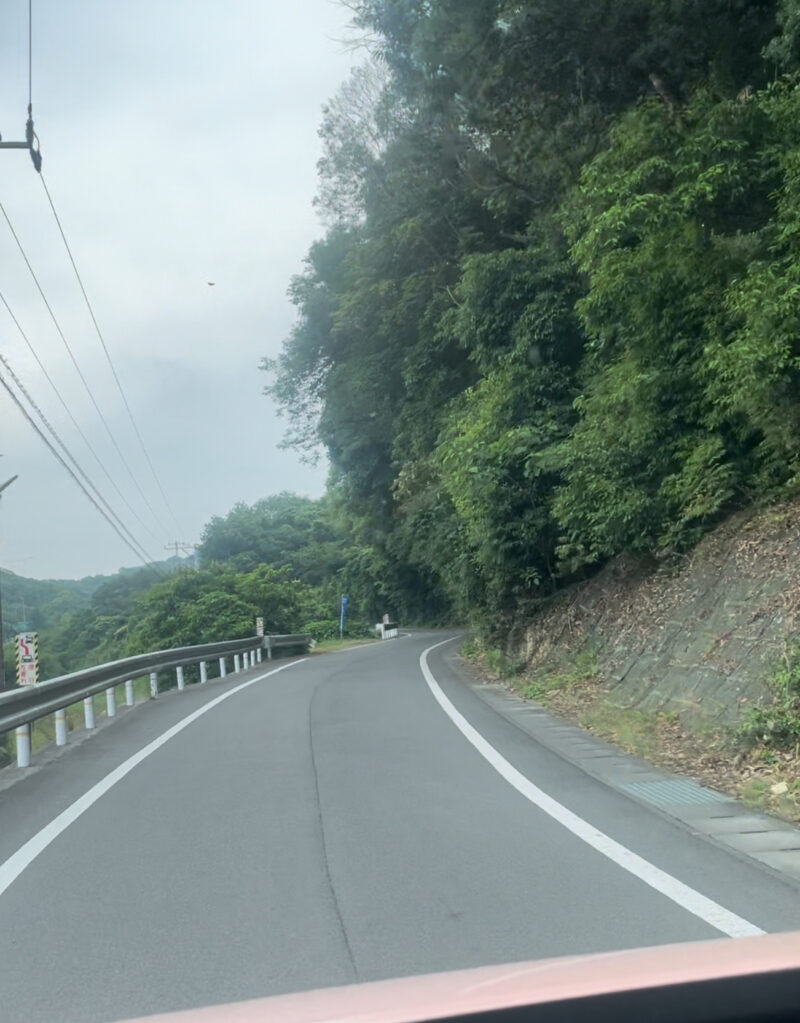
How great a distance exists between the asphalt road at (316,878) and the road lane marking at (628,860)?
55 millimetres

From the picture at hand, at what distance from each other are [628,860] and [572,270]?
15.3m

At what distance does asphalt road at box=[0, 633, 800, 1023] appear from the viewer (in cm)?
498

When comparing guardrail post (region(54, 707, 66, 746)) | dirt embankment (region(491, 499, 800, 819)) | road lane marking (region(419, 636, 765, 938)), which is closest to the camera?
road lane marking (region(419, 636, 765, 938))

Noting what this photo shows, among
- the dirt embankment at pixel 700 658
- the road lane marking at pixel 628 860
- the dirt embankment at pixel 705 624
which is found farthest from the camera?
the dirt embankment at pixel 705 624

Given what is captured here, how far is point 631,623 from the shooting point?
53.8 feet

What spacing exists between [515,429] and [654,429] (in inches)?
196

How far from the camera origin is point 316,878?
6.48m

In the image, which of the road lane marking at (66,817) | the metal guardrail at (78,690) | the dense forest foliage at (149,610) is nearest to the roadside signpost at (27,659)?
the metal guardrail at (78,690)

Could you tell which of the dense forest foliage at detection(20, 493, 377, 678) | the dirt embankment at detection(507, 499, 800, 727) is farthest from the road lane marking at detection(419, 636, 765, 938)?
the dense forest foliage at detection(20, 493, 377, 678)

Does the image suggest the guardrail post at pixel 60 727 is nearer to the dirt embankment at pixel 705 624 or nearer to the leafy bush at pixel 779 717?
the dirt embankment at pixel 705 624

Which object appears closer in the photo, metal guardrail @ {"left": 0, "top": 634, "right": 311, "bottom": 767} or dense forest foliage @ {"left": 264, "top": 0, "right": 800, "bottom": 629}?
metal guardrail @ {"left": 0, "top": 634, "right": 311, "bottom": 767}

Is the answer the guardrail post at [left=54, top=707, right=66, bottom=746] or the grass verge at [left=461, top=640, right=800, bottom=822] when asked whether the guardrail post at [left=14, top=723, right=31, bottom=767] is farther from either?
the grass verge at [left=461, top=640, right=800, bottom=822]

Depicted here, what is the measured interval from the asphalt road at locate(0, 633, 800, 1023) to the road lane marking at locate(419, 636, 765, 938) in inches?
2.2

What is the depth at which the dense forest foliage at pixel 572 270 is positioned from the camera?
1338 centimetres
